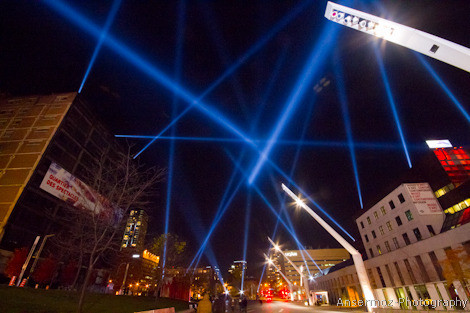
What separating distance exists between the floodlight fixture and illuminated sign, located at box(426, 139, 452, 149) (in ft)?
149

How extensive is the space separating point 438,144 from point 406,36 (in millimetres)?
47722

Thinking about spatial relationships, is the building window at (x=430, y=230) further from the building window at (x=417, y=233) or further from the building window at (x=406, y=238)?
the building window at (x=406, y=238)

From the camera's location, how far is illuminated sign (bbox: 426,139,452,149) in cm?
4197

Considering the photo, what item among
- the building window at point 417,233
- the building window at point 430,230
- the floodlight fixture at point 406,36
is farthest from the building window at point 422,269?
the floodlight fixture at point 406,36

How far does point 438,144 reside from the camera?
4247cm

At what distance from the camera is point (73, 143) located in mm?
50781

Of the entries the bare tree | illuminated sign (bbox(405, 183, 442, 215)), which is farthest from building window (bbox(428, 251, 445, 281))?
the bare tree

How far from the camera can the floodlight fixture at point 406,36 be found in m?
7.33

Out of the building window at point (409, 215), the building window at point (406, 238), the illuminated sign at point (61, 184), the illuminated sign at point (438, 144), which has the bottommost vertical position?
the building window at point (406, 238)

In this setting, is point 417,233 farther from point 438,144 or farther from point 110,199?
point 110,199

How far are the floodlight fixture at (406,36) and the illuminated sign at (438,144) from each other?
45.3 m

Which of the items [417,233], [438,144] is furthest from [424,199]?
[438,144]

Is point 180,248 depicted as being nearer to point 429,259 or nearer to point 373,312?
point 373,312

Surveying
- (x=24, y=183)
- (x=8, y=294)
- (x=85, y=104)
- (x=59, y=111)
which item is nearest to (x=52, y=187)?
(x=24, y=183)
